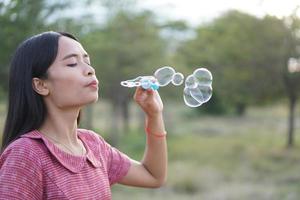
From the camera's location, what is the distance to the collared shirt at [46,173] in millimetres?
1359

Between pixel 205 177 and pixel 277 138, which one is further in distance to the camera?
pixel 277 138

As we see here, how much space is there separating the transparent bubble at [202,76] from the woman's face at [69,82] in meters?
0.79

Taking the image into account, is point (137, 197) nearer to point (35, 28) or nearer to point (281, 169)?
point (35, 28)

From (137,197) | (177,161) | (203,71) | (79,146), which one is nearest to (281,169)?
(177,161)

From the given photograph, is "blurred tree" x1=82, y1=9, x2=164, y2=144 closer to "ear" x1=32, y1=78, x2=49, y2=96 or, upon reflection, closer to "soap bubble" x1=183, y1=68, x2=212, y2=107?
"soap bubble" x1=183, y1=68, x2=212, y2=107

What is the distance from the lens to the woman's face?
1519mm

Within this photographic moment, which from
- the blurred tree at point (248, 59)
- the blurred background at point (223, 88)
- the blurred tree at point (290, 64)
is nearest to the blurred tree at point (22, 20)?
the blurred background at point (223, 88)

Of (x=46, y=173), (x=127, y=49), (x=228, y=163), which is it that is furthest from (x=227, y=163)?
(x=46, y=173)

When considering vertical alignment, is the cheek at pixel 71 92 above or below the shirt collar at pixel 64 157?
above

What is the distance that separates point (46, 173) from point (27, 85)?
26 centimetres

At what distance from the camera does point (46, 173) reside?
1411 mm

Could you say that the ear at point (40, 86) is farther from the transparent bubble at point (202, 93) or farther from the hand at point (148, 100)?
the transparent bubble at point (202, 93)

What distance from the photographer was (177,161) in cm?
1177

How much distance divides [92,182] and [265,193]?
7037mm
